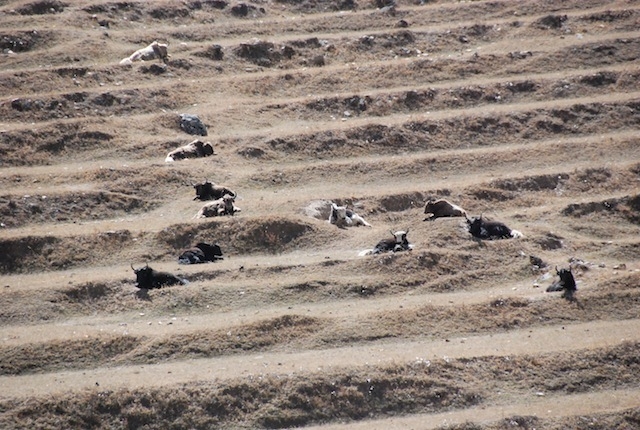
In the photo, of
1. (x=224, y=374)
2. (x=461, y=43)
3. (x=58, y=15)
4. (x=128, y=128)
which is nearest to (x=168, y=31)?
(x=58, y=15)

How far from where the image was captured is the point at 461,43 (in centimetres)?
3944

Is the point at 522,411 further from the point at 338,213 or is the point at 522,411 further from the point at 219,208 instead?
the point at 219,208

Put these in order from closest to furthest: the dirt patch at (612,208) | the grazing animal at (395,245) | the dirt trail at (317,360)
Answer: the dirt trail at (317,360)
the grazing animal at (395,245)
the dirt patch at (612,208)

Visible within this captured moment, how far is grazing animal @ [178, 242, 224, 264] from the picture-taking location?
26.5m

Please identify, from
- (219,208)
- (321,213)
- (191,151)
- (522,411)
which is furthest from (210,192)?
(522,411)

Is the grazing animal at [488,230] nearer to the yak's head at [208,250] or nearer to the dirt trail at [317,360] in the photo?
the dirt trail at [317,360]

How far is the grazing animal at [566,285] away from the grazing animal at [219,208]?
28.9ft

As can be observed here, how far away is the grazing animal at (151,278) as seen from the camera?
82.0ft

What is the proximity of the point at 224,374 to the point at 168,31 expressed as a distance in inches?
857

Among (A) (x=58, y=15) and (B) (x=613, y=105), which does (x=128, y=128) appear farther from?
(B) (x=613, y=105)

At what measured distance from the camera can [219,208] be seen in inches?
1125

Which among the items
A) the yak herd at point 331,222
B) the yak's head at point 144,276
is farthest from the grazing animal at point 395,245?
the yak's head at point 144,276

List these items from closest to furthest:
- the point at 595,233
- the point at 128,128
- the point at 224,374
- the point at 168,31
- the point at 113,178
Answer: the point at 224,374 < the point at 595,233 < the point at 113,178 < the point at 128,128 < the point at 168,31

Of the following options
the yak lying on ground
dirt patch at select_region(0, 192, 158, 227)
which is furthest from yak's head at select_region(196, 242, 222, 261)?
the yak lying on ground
